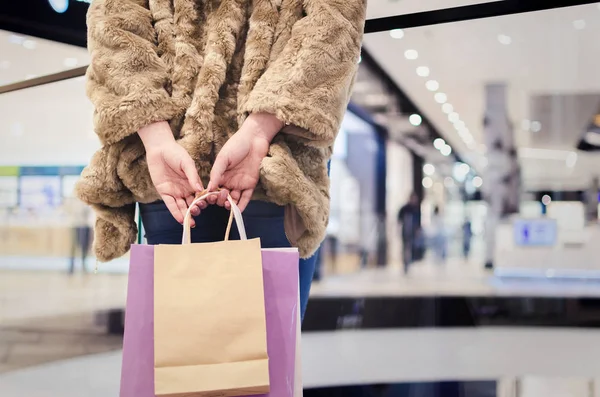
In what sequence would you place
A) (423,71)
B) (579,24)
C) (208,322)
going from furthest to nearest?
(423,71) < (579,24) < (208,322)

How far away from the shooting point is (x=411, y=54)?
23.1 ft

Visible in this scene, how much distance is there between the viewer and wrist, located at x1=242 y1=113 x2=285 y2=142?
0.79 m

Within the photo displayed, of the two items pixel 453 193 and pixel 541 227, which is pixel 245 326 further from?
pixel 453 193

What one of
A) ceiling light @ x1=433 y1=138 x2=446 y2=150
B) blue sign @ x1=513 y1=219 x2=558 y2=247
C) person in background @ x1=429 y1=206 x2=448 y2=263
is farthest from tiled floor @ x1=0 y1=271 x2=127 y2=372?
ceiling light @ x1=433 y1=138 x2=446 y2=150

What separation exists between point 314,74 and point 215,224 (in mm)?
262

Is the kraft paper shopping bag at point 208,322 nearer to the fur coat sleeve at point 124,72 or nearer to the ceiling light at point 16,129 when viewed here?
the fur coat sleeve at point 124,72

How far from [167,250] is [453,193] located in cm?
746

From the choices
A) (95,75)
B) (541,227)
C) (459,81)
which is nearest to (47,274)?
(95,75)

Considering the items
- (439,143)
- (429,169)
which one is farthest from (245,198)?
(439,143)

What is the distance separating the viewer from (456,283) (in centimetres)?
676

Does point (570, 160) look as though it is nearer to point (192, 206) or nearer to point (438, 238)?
A: point (438, 238)

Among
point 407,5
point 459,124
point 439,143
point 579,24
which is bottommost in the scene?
point 407,5

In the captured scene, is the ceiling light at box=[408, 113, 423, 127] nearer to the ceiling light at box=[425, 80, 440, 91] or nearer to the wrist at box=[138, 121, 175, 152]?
the ceiling light at box=[425, 80, 440, 91]

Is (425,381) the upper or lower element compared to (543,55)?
lower
